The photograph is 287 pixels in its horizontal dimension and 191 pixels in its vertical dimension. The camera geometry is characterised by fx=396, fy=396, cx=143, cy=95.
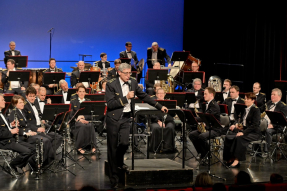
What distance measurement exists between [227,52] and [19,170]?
27.6 feet

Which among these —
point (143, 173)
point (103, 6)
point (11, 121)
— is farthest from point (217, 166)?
point (103, 6)

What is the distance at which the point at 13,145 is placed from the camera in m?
6.31

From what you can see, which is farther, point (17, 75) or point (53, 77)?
A: point (53, 77)

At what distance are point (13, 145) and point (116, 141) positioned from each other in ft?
6.00

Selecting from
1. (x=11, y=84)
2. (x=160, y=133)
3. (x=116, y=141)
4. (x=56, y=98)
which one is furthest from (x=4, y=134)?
(x=11, y=84)

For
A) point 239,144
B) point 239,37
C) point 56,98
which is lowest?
point 239,144

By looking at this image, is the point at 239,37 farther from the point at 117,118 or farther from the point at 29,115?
the point at 117,118

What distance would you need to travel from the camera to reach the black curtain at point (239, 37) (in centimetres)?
1148

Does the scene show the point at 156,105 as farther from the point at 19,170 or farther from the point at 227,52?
the point at 227,52

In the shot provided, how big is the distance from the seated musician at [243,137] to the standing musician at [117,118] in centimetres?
229

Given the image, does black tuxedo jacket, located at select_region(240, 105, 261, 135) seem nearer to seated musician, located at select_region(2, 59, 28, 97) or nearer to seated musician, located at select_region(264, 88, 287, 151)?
seated musician, located at select_region(264, 88, 287, 151)

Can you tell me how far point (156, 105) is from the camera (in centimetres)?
557

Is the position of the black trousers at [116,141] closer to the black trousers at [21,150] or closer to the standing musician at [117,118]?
the standing musician at [117,118]

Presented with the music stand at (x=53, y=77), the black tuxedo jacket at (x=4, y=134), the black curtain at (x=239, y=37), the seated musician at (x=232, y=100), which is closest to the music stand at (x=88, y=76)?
the music stand at (x=53, y=77)
